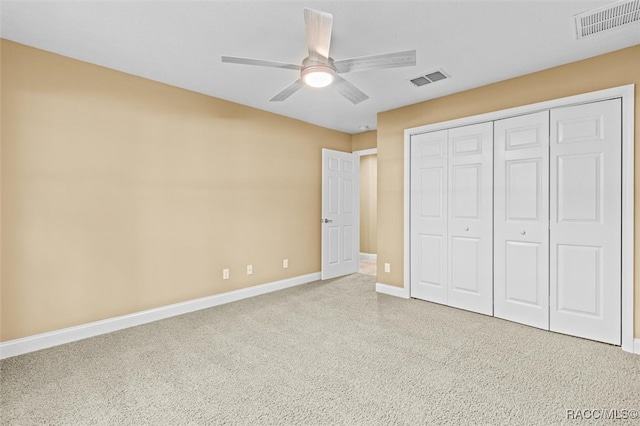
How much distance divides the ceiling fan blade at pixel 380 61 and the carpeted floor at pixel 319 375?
7.03 feet

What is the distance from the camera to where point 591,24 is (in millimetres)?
2309

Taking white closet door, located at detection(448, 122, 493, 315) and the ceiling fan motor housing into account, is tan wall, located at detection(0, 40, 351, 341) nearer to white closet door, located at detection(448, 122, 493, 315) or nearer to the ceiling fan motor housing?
the ceiling fan motor housing

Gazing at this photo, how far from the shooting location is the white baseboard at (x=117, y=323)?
2610 mm

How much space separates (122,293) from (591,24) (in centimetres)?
454

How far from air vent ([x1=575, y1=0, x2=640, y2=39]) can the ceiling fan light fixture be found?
69.6 inches

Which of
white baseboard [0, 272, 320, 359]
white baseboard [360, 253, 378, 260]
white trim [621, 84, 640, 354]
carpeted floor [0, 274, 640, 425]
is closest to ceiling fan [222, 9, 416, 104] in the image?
white trim [621, 84, 640, 354]

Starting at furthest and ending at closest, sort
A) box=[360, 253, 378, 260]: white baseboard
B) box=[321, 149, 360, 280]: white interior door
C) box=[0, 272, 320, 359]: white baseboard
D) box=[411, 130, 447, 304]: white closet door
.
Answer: box=[360, 253, 378, 260]: white baseboard < box=[321, 149, 360, 280]: white interior door < box=[411, 130, 447, 304]: white closet door < box=[0, 272, 320, 359]: white baseboard

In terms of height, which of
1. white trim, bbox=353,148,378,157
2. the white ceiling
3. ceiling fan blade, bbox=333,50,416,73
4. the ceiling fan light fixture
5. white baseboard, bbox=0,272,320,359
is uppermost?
the white ceiling

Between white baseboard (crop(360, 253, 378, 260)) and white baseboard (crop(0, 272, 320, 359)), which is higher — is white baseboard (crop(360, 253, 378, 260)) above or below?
above

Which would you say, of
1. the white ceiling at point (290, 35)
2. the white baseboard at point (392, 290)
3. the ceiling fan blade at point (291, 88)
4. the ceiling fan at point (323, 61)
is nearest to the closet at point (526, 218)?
the white baseboard at point (392, 290)

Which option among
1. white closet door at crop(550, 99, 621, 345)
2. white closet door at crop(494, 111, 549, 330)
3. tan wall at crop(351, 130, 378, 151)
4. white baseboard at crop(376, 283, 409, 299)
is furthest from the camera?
tan wall at crop(351, 130, 378, 151)

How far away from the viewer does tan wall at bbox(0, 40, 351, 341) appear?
8.63 feet

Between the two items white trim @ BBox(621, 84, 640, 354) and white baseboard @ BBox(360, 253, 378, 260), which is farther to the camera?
white baseboard @ BBox(360, 253, 378, 260)

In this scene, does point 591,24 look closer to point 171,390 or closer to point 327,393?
point 327,393
